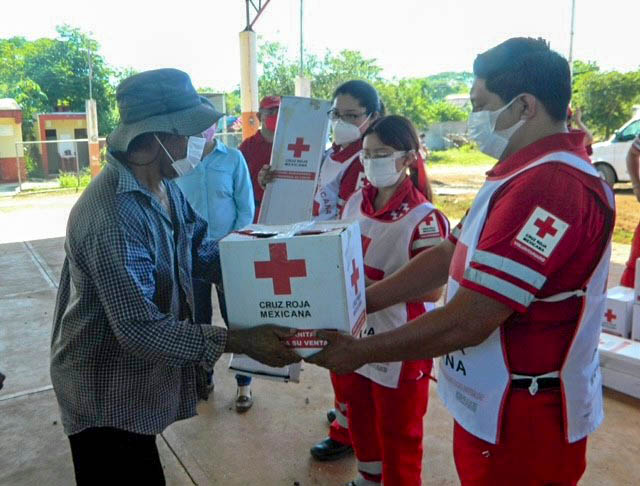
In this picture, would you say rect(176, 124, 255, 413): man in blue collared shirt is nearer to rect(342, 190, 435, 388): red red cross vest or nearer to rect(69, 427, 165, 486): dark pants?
rect(342, 190, 435, 388): red red cross vest

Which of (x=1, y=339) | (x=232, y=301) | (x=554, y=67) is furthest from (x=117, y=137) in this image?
(x=1, y=339)

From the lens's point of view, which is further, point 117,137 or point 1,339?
point 1,339

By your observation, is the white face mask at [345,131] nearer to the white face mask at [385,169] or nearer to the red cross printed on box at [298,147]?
the red cross printed on box at [298,147]

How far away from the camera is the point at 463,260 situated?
138 centimetres

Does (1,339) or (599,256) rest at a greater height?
(599,256)

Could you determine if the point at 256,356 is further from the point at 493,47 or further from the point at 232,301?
the point at 493,47

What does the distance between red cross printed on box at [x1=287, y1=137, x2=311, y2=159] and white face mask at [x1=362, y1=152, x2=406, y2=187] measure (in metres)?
0.81

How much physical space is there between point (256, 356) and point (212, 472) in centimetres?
140

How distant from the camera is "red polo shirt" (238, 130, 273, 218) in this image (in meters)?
3.73

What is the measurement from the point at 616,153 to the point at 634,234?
9.04m

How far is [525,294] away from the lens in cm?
122

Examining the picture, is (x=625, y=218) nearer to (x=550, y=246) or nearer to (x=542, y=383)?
(x=542, y=383)

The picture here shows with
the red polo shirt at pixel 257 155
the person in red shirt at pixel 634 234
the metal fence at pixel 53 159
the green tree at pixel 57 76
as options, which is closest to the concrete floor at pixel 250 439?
the person in red shirt at pixel 634 234

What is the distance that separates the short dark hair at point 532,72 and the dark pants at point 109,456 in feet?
4.25
